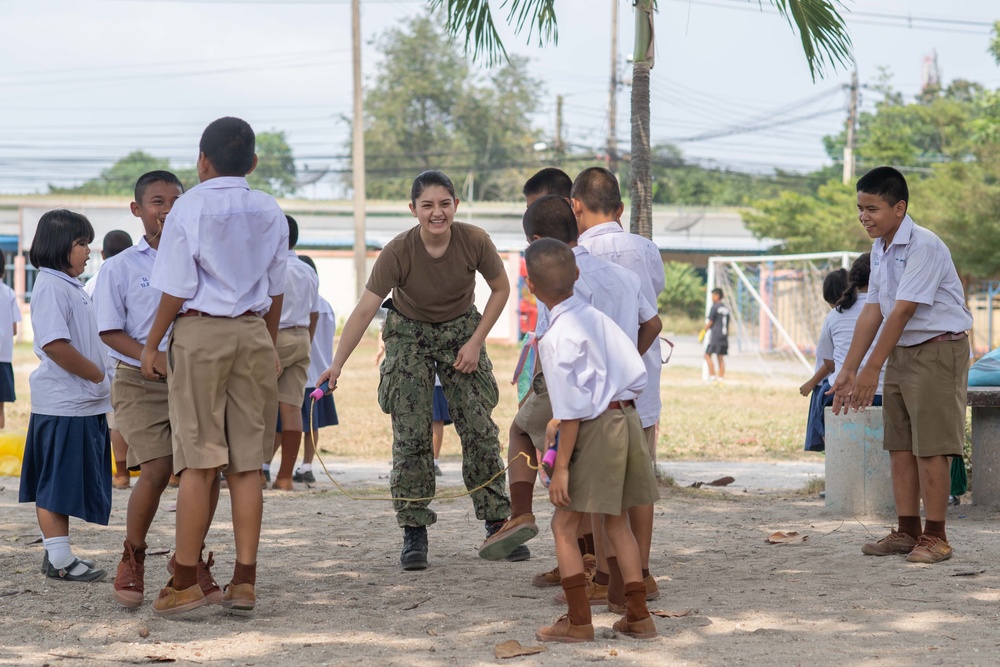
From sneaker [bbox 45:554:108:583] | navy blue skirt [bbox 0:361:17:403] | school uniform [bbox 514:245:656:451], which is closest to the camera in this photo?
school uniform [bbox 514:245:656:451]

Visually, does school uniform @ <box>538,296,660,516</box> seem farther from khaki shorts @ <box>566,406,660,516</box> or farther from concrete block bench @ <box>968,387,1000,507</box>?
concrete block bench @ <box>968,387,1000,507</box>

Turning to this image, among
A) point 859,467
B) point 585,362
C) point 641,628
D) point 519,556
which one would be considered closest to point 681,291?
point 859,467

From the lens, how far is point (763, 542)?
5895 mm

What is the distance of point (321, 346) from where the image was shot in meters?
8.88

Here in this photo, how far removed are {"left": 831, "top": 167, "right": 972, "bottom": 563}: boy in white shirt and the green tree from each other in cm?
4879

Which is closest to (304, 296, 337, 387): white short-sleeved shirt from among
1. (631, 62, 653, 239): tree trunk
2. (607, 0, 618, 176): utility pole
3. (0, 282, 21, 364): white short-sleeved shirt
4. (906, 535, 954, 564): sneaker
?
(631, 62, 653, 239): tree trunk

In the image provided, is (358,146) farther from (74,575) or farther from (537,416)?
(537,416)

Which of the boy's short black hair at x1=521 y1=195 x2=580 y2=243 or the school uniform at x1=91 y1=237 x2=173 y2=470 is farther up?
the boy's short black hair at x1=521 y1=195 x2=580 y2=243

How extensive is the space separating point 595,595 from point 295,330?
3853 millimetres

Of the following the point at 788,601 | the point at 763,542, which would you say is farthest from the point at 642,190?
the point at 788,601

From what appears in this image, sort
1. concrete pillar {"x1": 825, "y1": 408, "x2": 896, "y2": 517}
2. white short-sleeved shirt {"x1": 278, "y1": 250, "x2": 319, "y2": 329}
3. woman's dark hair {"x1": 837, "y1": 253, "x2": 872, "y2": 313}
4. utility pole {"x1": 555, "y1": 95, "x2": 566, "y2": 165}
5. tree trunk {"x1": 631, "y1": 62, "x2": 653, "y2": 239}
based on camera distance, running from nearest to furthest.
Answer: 1. concrete pillar {"x1": 825, "y1": 408, "x2": 896, "y2": 517}
2. woman's dark hair {"x1": 837, "y1": 253, "x2": 872, "y2": 313}
3. white short-sleeved shirt {"x1": 278, "y1": 250, "x2": 319, "y2": 329}
4. tree trunk {"x1": 631, "y1": 62, "x2": 653, "y2": 239}
5. utility pole {"x1": 555, "y1": 95, "x2": 566, "y2": 165}

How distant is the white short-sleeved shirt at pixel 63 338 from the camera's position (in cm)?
481

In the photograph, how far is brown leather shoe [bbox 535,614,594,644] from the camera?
3930 millimetres

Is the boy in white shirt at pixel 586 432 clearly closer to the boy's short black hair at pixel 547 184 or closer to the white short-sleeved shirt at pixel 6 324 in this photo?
the boy's short black hair at pixel 547 184
